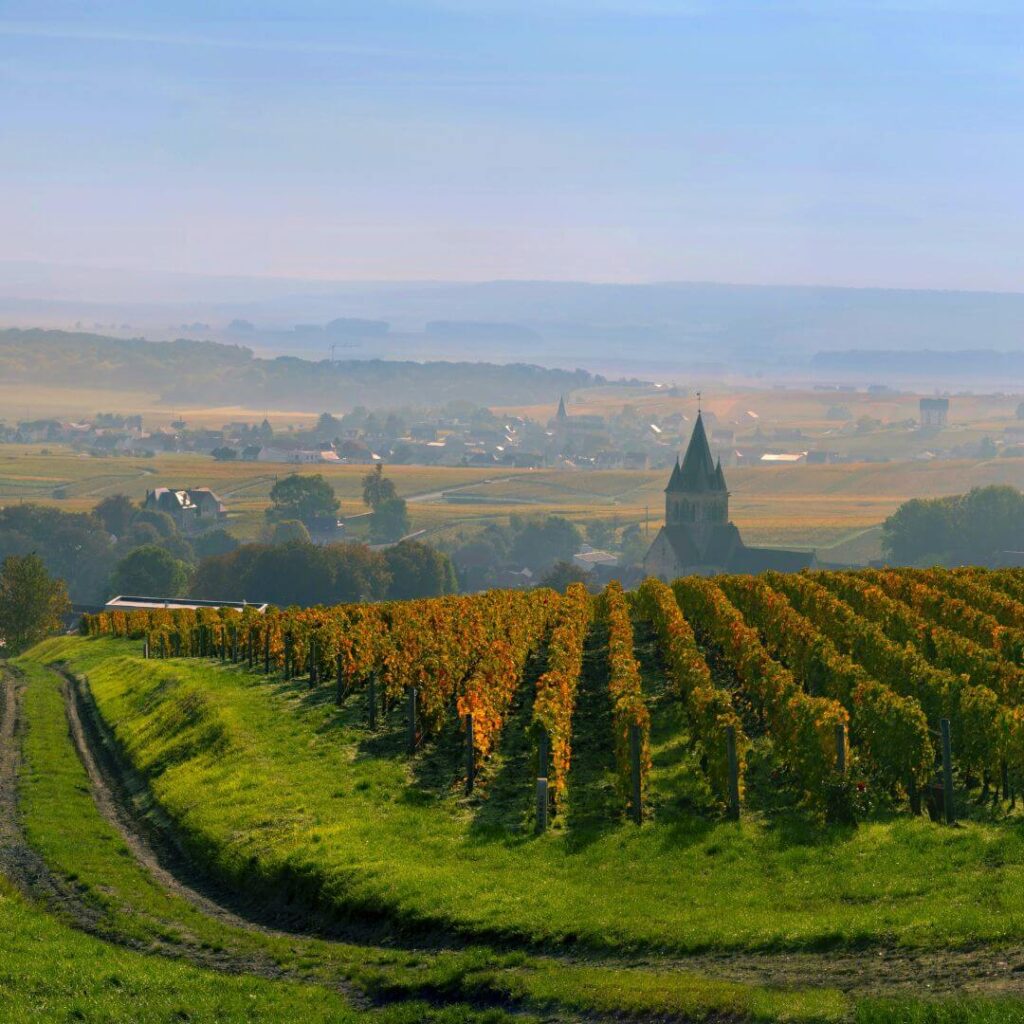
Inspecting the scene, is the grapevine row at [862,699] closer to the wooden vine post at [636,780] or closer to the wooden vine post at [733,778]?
the wooden vine post at [733,778]

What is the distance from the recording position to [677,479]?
595ft

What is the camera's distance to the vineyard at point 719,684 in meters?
29.5

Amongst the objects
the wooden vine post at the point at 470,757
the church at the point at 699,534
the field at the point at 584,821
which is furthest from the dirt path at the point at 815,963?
the church at the point at 699,534

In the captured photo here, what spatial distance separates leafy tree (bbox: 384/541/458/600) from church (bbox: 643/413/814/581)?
27.3m

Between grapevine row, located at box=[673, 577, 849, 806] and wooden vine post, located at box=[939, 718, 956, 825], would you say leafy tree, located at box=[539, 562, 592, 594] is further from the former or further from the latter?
wooden vine post, located at box=[939, 718, 956, 825]

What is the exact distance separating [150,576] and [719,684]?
473ft

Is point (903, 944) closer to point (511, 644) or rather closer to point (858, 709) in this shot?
point (858, 709)

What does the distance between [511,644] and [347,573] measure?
14057 centimetres

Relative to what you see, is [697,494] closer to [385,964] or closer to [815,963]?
[385,964]

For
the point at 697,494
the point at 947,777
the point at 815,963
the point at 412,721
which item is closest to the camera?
the point at 815,963

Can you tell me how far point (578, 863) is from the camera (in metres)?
26.5

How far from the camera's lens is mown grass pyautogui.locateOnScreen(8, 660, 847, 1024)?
19.6m

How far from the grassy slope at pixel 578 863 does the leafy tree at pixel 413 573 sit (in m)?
156

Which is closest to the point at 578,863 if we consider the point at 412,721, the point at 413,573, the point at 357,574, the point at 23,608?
the point at 412,721
